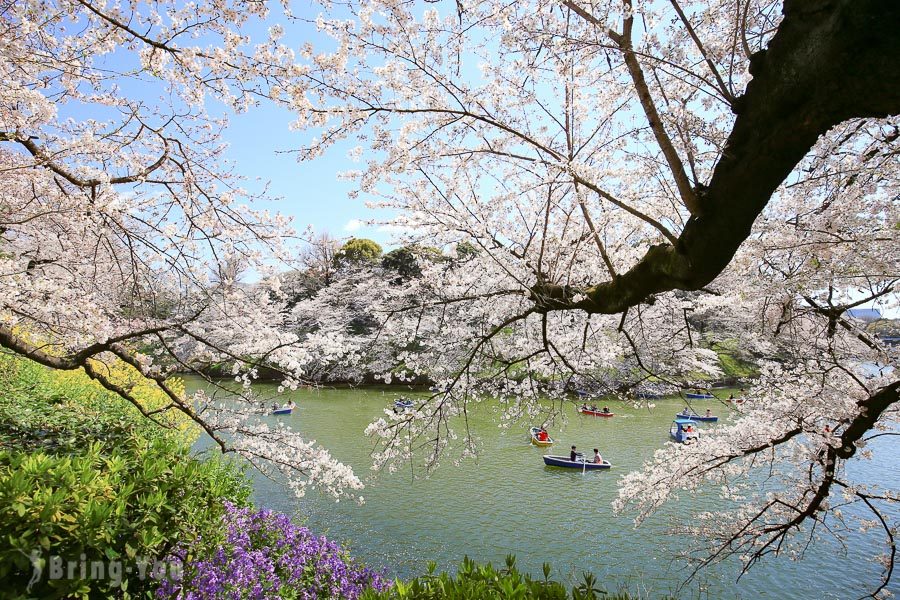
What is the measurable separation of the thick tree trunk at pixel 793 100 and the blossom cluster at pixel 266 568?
2611 millimetres

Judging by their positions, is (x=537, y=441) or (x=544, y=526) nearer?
(x=544, y=526)

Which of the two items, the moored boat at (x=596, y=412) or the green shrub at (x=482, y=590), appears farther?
the moored boat at (x=596, y=412)

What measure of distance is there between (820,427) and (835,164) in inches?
71.5

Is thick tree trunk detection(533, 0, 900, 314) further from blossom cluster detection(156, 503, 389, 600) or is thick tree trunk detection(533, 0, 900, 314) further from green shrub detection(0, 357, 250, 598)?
green shrub detection(0, 357, 250, 598)

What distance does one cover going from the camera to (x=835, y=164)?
7.98 ft

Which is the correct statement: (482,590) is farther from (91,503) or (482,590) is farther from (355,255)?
(355,255)

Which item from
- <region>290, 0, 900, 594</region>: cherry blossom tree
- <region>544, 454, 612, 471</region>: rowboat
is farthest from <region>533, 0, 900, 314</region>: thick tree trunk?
<region>544, 454, 612, 471</region>: rowboat

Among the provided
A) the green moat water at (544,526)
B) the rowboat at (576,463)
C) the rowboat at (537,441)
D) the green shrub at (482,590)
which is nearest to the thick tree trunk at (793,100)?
the green shrub at (482,590)

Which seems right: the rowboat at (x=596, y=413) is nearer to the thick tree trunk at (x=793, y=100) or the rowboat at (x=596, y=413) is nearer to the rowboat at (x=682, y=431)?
the rowboat at (x=682, y=431)

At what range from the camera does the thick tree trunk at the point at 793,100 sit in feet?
3.43

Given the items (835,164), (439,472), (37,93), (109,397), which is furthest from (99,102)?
(439,472)

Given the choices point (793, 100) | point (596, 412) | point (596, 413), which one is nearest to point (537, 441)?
point (596, 412)

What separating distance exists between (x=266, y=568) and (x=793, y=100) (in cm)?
409

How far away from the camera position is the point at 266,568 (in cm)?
332
